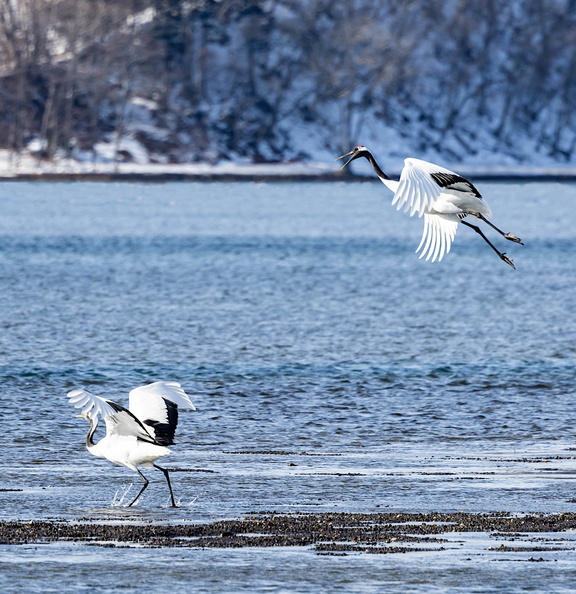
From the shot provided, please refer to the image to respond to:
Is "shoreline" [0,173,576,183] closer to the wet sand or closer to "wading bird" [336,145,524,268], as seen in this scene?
"wading bird" [336,145,524,268]

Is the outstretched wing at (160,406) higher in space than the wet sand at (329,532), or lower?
higher

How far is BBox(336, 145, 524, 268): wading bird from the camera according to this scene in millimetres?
13773

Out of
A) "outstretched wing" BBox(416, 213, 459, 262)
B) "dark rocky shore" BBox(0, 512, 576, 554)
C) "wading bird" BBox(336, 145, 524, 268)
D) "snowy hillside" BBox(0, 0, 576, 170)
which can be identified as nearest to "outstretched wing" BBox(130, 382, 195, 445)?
"dark rocky shore" BBox(0, 512, 576, 554)

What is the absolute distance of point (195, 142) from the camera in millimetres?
132125

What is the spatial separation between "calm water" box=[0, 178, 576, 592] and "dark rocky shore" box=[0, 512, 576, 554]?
0.35 meters

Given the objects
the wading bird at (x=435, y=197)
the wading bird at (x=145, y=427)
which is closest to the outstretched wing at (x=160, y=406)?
the wading bird at (x=145, y=427)

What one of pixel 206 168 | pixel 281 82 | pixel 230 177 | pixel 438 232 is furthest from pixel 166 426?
pixel 281 82

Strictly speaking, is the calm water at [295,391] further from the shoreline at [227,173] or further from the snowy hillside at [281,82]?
the snowy hillside at [281,82]

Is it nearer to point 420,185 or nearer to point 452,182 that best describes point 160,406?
point 420,185

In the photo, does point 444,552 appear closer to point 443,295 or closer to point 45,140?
point 443,295

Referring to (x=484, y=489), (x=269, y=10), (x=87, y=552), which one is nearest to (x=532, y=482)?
(x=484, y=489)

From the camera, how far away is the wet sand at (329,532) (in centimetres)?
1159

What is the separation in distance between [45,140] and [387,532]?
112m

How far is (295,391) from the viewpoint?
2289 cm
